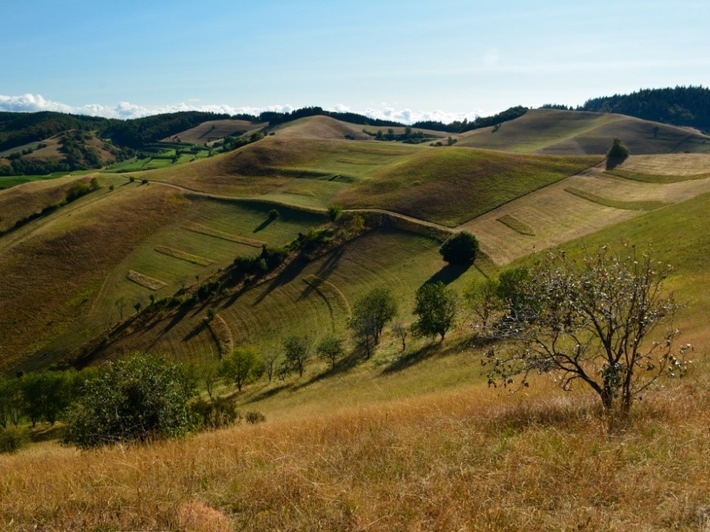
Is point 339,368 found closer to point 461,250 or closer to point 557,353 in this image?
point 461,250

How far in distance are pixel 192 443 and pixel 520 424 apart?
8085 mm

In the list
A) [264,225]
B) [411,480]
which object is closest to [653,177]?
[264,225]

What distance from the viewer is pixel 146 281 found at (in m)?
85.2

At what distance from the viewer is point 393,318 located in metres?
66.8

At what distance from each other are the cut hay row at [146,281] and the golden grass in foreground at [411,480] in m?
78.3

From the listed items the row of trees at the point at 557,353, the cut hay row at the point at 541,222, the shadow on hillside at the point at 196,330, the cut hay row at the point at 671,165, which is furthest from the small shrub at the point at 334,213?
the cut hay row at the point at 671,165

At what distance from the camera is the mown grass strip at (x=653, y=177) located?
100438 mm

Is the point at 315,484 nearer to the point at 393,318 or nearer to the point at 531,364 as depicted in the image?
the point at 531,364

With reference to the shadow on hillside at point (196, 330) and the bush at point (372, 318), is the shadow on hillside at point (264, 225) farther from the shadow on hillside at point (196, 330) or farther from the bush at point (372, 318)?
the bush at point (372, 318)

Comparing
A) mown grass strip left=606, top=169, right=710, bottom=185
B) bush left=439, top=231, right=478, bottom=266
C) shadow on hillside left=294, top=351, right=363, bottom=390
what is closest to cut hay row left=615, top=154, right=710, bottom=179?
mown grass strip left=606, top=169, right=710, bottom=185

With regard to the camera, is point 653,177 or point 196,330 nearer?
point 196,330

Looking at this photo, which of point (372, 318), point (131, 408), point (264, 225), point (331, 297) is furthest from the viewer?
point (264, 225)

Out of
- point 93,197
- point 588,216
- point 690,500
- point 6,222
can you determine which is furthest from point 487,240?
point 6,222

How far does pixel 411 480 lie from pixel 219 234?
100.0 meters
